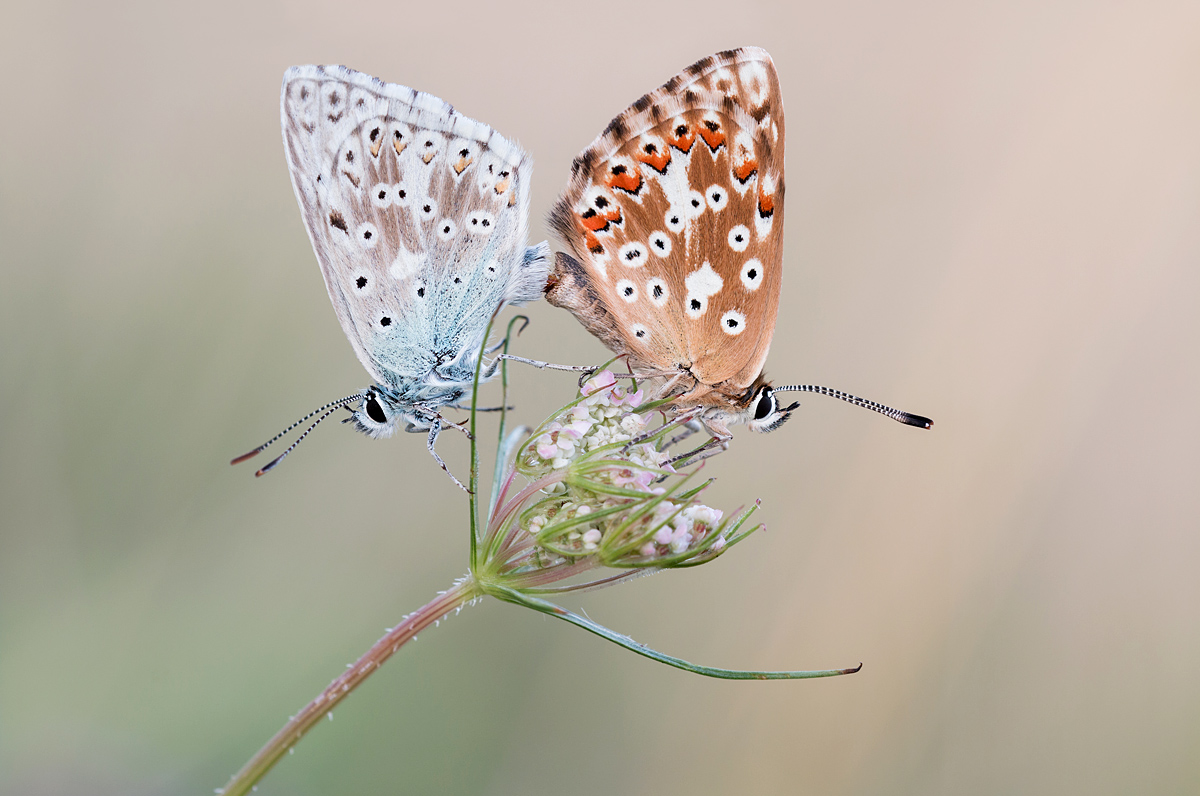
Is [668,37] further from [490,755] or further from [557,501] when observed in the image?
[490,755]

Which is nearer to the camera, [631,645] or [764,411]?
[631,645]

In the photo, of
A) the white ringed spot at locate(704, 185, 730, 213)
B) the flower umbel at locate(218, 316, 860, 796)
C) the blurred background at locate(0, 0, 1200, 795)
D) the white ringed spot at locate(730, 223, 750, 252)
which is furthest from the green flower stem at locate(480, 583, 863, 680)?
the blurred background at locate(0, 0, 1200, 795)

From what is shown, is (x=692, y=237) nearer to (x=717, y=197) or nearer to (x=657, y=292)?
(x=717, y=197)

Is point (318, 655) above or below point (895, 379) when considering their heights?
below

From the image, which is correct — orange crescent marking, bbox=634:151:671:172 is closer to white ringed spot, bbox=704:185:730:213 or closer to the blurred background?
white ringed spot, bbox=704:185:730:213

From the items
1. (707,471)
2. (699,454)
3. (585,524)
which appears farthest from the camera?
(707,471)

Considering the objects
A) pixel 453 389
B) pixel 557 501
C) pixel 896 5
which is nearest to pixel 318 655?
pixel 453 389

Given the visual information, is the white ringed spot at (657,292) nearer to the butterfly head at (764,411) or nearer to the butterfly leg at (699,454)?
the butterfly head at (764,411)

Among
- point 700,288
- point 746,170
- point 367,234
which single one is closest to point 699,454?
point 700,288
